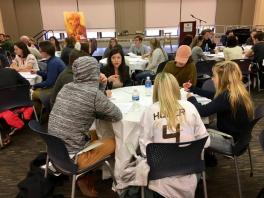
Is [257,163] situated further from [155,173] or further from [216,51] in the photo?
[216,51]

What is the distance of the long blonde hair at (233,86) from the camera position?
2.23 meters

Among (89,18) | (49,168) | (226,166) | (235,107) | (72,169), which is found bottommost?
(226,166)

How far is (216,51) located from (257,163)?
4.35 metres

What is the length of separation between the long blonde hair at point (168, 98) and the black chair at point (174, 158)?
0.50 feet

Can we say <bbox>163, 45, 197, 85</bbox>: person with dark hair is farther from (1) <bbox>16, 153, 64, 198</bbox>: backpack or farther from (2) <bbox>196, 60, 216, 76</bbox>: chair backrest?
(1) <bbox>16, 153, 64, 198</bbox>: backpack

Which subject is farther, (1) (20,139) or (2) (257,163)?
(1) (20,139)

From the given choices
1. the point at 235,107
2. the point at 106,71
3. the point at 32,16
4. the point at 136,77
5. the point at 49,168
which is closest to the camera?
the point at 235,107

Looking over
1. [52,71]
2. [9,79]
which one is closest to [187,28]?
[52,71]

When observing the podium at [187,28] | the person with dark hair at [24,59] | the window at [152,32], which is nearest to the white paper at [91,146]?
the person with dark hair at [24,59]

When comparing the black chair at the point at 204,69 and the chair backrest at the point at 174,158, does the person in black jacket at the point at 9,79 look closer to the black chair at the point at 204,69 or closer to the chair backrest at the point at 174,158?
the chair backrest at the point at 174,158

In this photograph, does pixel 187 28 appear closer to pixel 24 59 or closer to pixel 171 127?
pixel 24 59

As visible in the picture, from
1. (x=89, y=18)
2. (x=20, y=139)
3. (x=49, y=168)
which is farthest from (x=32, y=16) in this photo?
(x=49, y=168)

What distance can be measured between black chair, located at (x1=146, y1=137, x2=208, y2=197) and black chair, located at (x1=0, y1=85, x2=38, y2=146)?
2462 millimetres

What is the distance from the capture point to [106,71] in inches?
148
